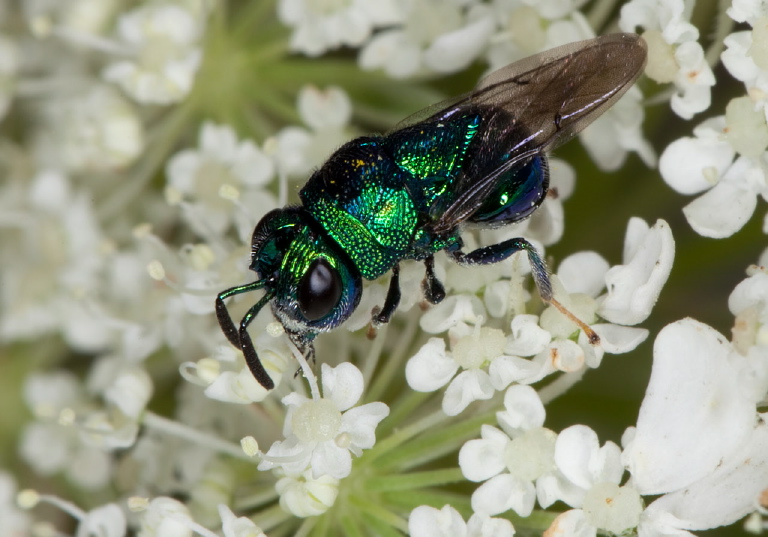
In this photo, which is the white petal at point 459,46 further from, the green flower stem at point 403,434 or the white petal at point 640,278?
the green flower stem at point 403,434

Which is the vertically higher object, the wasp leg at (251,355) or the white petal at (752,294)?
the wasp leg at (251,355)

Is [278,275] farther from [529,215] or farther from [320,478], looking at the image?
[529,215]

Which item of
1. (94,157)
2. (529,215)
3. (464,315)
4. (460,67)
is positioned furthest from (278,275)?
(94,157)

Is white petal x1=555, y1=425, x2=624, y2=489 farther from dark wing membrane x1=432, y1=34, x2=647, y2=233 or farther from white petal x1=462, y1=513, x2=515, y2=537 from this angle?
dark wing membrane x1=432, y1=34, x2=647, y2=233

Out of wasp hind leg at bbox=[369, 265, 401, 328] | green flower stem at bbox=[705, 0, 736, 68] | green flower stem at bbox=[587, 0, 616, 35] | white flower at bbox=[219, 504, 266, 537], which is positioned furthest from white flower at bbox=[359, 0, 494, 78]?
white flower at bbox=[219, 504, 266, 537]

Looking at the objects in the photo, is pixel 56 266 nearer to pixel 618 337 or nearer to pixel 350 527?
pixel 350 527

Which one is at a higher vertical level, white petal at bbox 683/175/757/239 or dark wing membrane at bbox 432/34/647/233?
dark wing membrane at bbox 432/34/647/233

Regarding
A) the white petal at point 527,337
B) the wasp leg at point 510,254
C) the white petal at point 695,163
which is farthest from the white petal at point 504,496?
the white petal at point 695,163
